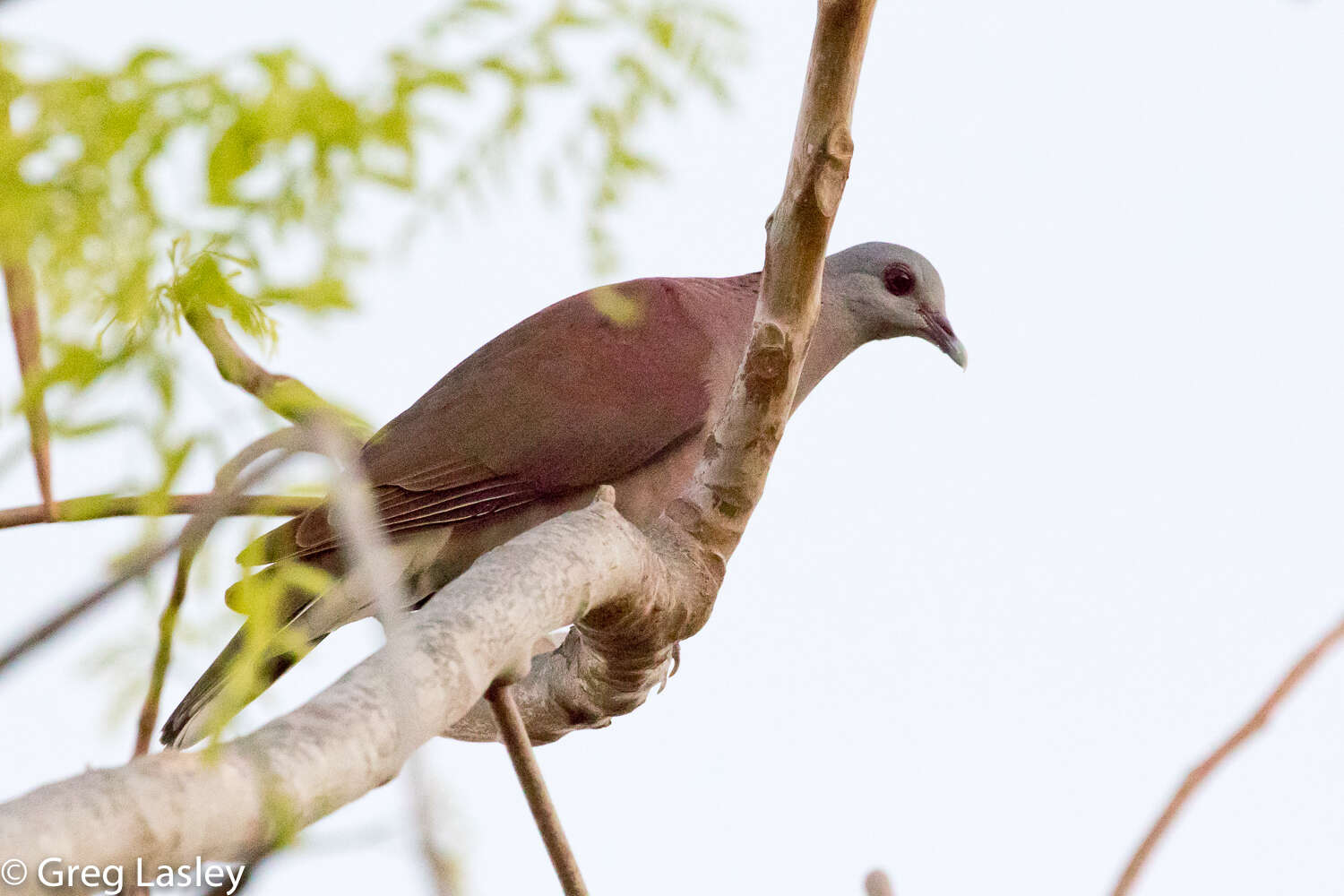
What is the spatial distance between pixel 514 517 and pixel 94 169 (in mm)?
2343

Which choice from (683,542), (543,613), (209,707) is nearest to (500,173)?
(543,613)

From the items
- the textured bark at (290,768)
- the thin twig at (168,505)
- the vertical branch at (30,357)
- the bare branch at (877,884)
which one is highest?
the vertical branch at (30,357)

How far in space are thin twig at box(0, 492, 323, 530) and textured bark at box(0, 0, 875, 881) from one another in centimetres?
8

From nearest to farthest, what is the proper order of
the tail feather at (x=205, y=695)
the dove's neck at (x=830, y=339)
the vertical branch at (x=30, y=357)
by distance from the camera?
the vertical branch at (x=30, y=357)
the tail feather at (x=205, y=695)
the dove's neck at (x=830, y=339)

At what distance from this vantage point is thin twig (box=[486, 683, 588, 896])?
5.81ft

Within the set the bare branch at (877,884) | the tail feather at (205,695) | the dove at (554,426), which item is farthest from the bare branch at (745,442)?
the bare branch at (877,884)

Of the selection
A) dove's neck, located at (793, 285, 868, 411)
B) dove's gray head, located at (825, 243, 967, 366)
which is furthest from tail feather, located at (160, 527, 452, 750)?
dove's gray head, located at (825, 243, 967, 366)

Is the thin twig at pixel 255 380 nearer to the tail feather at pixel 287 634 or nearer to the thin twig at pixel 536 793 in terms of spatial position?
the tail feather at pixel 287 634

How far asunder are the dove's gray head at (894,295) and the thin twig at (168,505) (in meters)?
2.79

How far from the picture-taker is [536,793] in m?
1.80

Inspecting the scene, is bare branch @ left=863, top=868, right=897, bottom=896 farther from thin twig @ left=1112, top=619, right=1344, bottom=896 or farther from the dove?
the dove

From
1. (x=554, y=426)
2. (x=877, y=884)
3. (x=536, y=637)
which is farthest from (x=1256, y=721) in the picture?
(x=554, y=426)

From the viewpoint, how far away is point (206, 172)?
2.68ft

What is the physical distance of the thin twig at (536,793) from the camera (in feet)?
5.81
